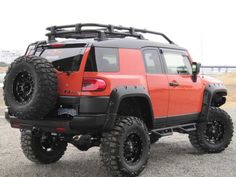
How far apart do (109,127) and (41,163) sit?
1.88 m

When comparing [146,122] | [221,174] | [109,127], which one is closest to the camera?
[109,127]

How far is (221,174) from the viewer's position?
255 inches

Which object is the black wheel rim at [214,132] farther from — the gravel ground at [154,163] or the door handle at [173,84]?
the door handle at [173,84]

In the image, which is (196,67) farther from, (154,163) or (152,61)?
(154,163)

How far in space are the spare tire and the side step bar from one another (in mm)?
2008

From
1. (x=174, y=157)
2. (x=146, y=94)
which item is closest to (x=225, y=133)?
(x=174, y=157)

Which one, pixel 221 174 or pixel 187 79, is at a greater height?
pixel 187 79

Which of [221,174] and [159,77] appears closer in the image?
[221,174]

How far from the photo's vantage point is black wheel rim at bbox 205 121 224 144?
860cm

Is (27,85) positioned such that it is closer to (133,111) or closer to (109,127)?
Answer: (109,127)

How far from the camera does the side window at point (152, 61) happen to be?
6.96m

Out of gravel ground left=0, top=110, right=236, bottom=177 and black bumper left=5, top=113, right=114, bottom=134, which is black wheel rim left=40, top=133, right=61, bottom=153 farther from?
black bumper left=5, top=113, right=114, bottom=134

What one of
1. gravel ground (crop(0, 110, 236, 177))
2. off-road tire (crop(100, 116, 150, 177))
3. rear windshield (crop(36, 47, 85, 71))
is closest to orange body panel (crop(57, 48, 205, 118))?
rear windshield (crop(36, 47, 85, 71))

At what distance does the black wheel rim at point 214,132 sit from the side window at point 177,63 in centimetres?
125
